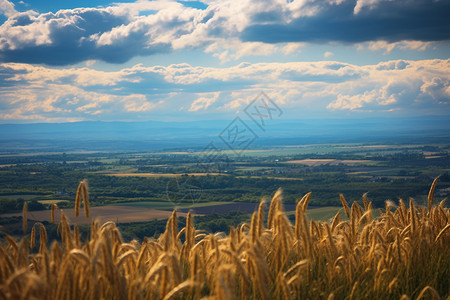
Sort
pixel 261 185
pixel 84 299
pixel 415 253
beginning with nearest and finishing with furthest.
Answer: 1. pixel 84 299
2. pixel 415 253
3. pixel 261 185

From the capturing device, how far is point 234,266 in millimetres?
3695

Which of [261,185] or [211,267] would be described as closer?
[211,267]

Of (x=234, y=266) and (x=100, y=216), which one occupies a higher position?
(x=100, y=216)

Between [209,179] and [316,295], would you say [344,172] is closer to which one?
[209,179]

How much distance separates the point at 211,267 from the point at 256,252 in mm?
1807

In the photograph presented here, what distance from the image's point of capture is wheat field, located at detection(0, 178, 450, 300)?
273 cm

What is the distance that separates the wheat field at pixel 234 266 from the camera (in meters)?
2.73

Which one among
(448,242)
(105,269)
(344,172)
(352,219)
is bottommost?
(344,172)

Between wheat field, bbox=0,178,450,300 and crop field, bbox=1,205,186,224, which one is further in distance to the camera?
crop field, bbox=1,205,186,224

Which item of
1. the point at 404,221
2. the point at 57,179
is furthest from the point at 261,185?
the point at 404,221

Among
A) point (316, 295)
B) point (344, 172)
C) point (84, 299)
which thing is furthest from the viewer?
point (344, 172)

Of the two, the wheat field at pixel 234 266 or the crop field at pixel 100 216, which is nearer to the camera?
the wheat field at pixel 234 266

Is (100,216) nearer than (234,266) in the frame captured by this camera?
No

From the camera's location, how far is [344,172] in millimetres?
90562
